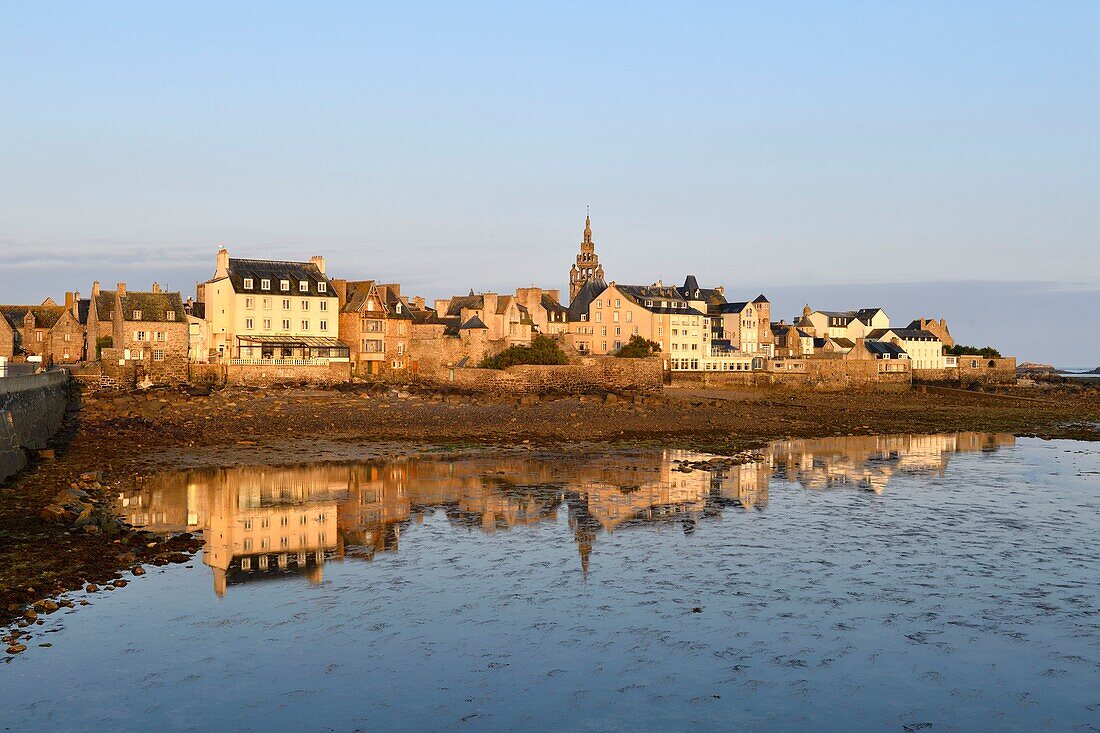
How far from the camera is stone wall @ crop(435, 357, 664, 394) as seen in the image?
60.0 m

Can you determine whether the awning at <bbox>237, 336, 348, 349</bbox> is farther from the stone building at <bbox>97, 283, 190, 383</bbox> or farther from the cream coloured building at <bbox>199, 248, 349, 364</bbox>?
the stone building at <bbox>97, 283, 190, 383</bbox>

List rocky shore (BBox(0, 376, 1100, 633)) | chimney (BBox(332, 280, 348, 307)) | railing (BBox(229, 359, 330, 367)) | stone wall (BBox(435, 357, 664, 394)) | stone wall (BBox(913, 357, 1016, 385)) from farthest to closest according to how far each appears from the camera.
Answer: stone wall (BBox(913, 357, 1016, 385)), chimney (BBox(332, 280, 348, 307)), stone wall (BBox(435, 357, 664, 394)), railing (BBox(229, 359, 330, 367)), rocky shore (BBox(0, 376, 1100, 633))

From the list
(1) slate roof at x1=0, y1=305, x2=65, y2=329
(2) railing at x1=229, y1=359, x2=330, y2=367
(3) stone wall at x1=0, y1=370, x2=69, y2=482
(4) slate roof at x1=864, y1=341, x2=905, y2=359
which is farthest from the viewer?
(4) slate roof at x1=864, y1=341, x2=905, y2=359

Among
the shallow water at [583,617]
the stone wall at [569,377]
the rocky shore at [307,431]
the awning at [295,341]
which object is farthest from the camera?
the stone wall at [569,377]

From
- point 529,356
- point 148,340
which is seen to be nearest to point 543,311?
point 529,356

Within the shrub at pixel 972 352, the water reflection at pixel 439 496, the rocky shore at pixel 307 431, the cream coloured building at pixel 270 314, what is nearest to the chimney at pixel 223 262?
the cream coloured building at pixel 270 314

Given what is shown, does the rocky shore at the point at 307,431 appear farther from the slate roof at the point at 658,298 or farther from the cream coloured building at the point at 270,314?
the slate roof at the point at 658,298

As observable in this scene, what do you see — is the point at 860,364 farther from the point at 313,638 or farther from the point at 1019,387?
the point at 313,638

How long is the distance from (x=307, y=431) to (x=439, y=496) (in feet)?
49.1

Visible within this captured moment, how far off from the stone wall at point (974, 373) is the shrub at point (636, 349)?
31222 millimetres

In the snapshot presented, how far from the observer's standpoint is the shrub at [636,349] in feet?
224

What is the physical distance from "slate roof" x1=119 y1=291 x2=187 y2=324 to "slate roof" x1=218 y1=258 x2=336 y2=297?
4075mm

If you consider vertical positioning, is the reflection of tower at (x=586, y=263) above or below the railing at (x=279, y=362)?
above

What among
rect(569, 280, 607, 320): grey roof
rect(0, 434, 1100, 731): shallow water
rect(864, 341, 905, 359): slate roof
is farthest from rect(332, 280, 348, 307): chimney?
rect(864, 341, 905, 359): slate roof
